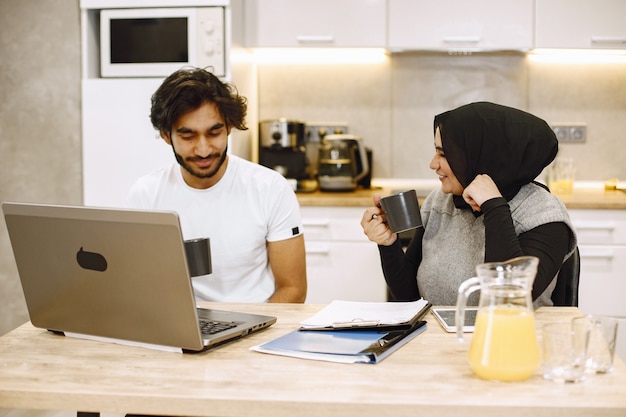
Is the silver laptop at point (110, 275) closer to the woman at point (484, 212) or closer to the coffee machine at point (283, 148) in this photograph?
the woman at point (484, 212)

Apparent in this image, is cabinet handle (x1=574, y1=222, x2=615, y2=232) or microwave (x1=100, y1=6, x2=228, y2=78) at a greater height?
microwave (x1=100, y1=6, x2=228, y2=78)

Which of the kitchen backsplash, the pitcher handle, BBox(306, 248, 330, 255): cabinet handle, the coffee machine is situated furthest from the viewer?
the kitchen backsplash

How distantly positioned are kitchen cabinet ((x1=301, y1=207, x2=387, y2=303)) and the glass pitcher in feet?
6.47

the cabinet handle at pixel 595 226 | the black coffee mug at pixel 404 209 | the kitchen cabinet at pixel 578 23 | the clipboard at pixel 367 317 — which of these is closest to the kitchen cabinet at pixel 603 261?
the cabinet handle at pixel 595 226

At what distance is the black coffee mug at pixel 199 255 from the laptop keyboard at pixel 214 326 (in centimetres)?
10

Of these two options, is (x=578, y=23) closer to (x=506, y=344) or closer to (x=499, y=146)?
(x=499, y=146)

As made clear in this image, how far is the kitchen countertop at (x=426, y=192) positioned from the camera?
309 cm

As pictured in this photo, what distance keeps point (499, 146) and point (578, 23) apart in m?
1.76

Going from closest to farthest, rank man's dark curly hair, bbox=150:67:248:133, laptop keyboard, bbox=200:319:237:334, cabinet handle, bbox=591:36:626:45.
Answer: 1. laptop keyboard, bbox=200:319:237:334
2. man's dark curly hair, bbox=150:67:248:133
3. cabinet handle, bbox=591:36:626:45

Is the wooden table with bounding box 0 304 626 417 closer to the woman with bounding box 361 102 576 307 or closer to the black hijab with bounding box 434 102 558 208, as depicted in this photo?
the woman with bounding box 361 102 576 307

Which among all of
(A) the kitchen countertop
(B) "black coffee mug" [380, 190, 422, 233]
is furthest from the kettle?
(B) "black coffee mug" [380, 190, 422, 233]

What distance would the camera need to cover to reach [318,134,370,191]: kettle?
3371 millimetres

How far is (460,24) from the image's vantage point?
3332mm

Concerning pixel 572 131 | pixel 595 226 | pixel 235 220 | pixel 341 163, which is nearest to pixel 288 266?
pixel 235 220
